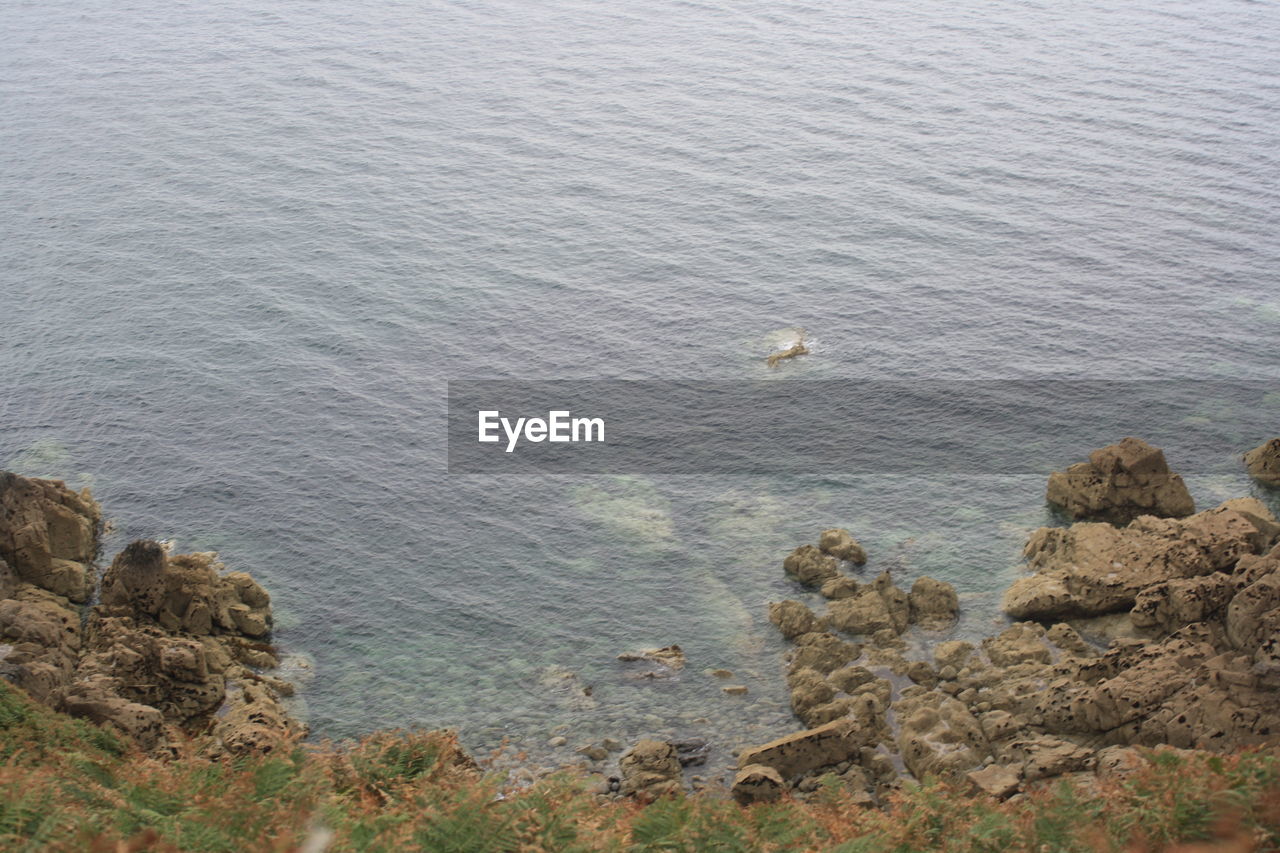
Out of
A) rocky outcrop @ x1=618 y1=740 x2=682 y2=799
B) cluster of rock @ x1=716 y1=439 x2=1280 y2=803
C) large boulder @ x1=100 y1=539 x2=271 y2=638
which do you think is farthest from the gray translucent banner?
rocky outcrop @ x1=618 y1=740 x2=682 y2=799

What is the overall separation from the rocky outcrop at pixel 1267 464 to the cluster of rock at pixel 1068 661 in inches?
280

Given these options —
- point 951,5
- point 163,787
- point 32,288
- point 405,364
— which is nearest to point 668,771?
point 163,787

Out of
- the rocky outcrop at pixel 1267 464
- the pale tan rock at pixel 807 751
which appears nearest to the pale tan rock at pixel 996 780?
the pale tan rock at pixel 807 751

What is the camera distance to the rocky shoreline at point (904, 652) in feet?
162

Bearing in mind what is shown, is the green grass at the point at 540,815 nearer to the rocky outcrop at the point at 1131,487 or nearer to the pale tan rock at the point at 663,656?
the pale tan rock at the point at 663,656

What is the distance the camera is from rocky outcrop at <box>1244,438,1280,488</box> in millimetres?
70688

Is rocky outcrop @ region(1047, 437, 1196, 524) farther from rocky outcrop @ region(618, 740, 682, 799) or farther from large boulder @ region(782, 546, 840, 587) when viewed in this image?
rocky outcrop @ region(618, 740, 682, 799)

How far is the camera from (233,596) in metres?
62.6

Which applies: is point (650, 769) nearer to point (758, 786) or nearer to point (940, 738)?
point (758, 786)

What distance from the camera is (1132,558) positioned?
201 feet

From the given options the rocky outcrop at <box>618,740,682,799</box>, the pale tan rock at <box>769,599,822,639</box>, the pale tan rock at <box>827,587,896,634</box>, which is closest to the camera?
the rocky outcrop at <box>618,740,682,799</box>

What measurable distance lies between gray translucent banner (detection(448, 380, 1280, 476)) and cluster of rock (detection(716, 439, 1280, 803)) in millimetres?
9616

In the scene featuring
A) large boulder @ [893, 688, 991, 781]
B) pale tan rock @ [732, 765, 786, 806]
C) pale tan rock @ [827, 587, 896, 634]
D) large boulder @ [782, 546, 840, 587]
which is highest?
large boulder @ [782, 546, 840, 587]

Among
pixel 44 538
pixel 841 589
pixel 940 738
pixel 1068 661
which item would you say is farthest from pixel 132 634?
pixel 1068 661
